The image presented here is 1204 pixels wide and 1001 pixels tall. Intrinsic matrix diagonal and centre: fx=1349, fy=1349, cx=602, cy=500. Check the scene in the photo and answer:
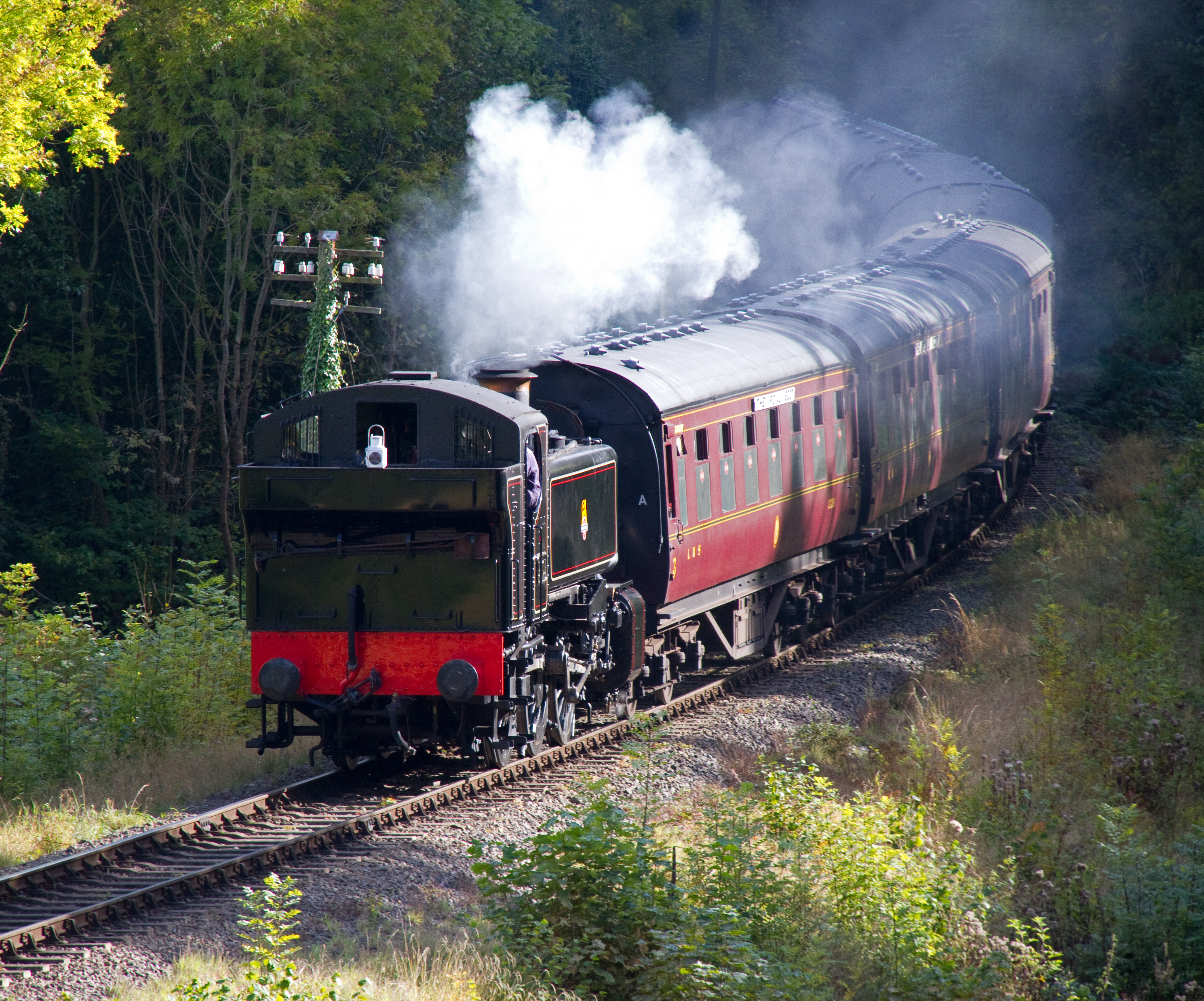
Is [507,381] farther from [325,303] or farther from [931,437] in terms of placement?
[931,437]

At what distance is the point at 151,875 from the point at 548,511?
3621 mm

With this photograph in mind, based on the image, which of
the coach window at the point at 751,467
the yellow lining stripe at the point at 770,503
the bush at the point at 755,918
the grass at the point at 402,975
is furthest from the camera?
the coach window at the point at 751,467

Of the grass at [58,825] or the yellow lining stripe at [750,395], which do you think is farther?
the yellow lining stripe at [750,395]

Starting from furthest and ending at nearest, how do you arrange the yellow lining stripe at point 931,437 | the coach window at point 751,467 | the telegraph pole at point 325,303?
the telegraph pole at point 325,303, the yellow lining stripe at point 931,437, the coach window at point 751,467

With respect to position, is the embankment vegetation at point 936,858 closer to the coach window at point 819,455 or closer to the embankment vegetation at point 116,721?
the coach window at point 819,455

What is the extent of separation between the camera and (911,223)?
99.9 ft

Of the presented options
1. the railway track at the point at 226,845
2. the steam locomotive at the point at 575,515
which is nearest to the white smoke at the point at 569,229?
the steam locomotive at the point at 575,515

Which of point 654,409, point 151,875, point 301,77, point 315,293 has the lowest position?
point 151,875

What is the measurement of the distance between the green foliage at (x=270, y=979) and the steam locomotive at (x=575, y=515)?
2866 millimetres

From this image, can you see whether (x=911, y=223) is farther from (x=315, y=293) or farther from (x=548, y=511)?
(x=548, y=511)

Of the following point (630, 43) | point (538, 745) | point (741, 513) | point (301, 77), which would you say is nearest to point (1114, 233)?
point (630, 43)

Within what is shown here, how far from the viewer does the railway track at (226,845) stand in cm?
720

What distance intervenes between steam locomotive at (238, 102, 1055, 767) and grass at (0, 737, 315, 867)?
0.66 metres

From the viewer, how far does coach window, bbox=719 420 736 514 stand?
40.3ft
